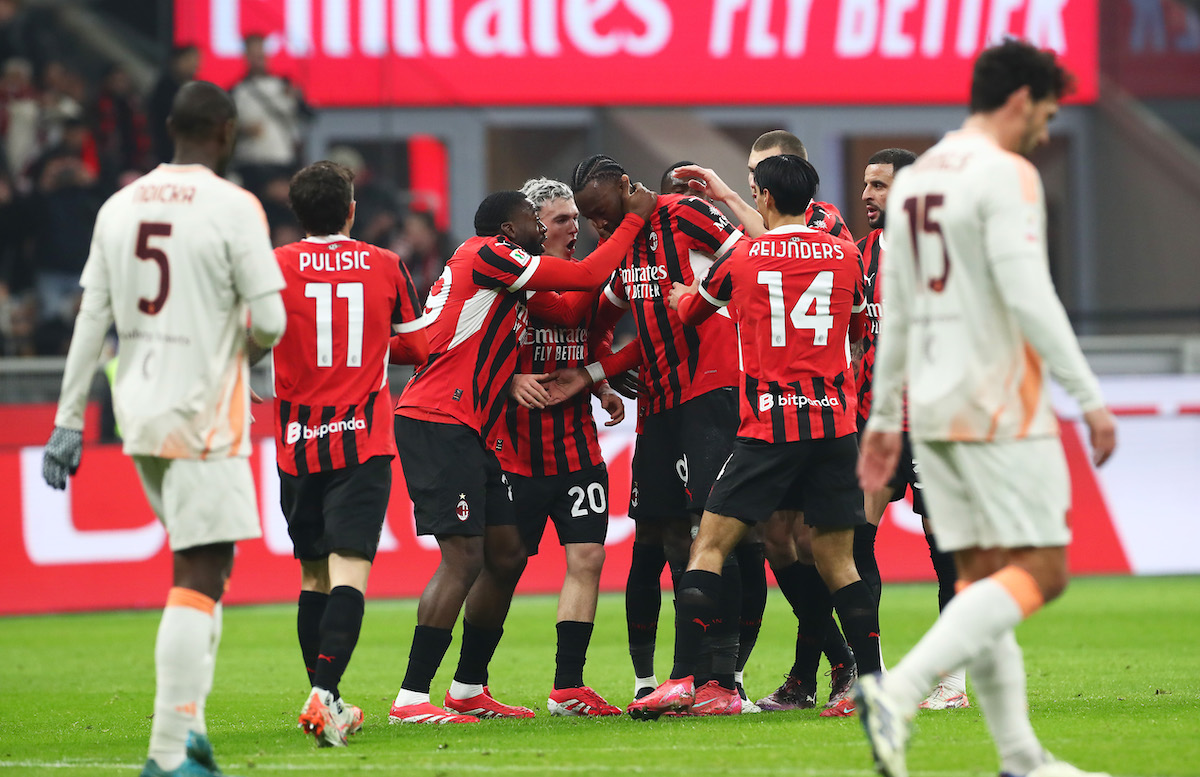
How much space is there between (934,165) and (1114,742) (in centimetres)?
219

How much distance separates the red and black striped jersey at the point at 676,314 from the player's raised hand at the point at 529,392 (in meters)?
0.43

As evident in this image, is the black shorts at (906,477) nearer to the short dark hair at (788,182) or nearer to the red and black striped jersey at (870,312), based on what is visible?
the red and black striped jersey at (870,312)

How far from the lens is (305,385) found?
604 centimetres

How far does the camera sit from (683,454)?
6.88m

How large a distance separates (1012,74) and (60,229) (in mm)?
13780

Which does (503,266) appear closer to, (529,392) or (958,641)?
(529,392)

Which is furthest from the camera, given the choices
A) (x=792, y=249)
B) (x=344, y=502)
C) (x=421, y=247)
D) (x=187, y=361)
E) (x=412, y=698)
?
(x=421, y=247)

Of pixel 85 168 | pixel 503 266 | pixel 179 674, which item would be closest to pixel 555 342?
pixel 503 266

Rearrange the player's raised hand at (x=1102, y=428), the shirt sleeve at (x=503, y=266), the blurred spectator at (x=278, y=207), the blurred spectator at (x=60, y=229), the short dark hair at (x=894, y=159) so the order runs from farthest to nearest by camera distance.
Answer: the blurred spectator at (x=60, y=229) < the blurred spectator at (x=278, y=207) < the short dark hair at (x=894, y=159) < the shirt sleeve at (x=503, y=266) < the player's raised hand at (x=1102, y=428)

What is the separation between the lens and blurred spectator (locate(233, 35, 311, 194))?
54.9 ft

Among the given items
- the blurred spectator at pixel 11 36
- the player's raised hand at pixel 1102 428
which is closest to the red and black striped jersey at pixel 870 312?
the player's raised hand at pixel 1102 428

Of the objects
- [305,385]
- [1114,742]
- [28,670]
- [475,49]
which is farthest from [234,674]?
[475,49]

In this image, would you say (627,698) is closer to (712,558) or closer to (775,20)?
(712,558)

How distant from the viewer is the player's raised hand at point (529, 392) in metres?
6.96
